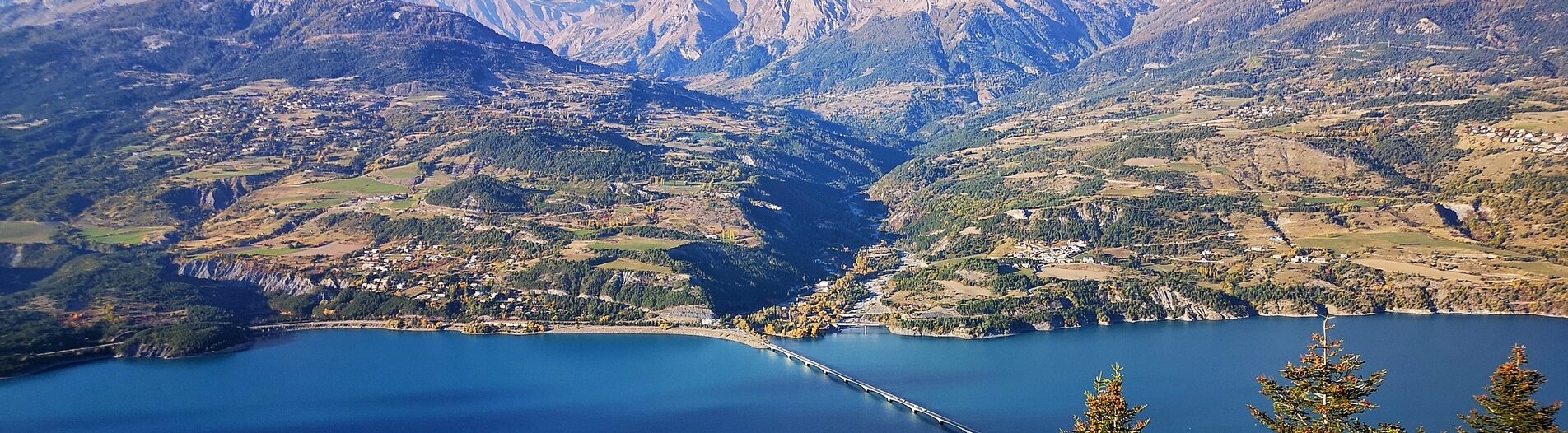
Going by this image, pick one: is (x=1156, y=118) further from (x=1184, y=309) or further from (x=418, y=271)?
(x=418, y=271)

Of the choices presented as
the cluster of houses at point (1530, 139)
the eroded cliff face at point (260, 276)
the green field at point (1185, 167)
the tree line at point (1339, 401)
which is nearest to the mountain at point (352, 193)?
the eroded cliff face at point (260, 276)

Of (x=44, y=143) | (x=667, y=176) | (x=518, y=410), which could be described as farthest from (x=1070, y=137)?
(x=44, y=143)

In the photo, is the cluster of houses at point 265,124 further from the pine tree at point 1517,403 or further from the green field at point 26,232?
the pine tree at point 1517,403

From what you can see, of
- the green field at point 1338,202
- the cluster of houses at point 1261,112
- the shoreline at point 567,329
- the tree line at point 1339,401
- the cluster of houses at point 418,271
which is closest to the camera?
the tree line at point 1339,401

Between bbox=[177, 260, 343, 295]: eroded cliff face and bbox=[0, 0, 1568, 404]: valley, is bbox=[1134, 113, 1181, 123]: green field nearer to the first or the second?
bbox=[0, 0, 1568, 404]: valley

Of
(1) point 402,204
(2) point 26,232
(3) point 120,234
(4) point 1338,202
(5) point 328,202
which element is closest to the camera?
(2) point 26,232

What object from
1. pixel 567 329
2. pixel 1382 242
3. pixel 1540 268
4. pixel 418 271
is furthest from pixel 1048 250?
pixel 418 271
